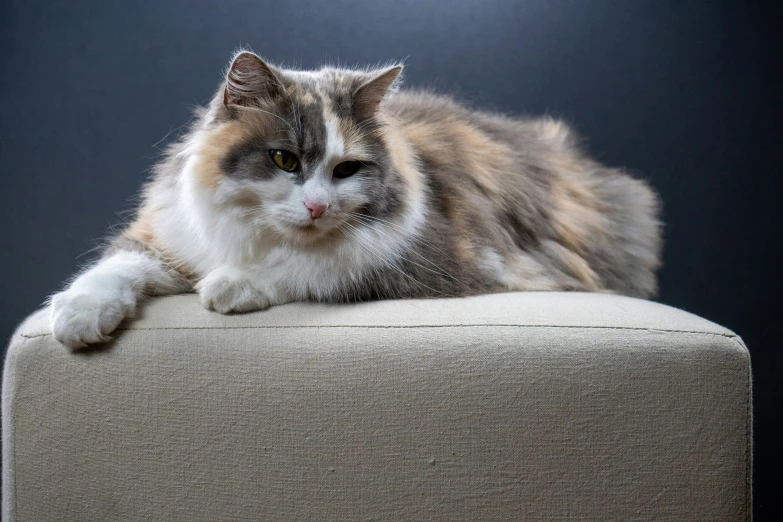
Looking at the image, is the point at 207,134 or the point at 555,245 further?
the point at 555,245

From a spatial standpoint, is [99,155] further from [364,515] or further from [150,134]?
[364,515]

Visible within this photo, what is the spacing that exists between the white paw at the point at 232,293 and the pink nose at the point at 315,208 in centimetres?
18

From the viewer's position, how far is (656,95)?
2275mm

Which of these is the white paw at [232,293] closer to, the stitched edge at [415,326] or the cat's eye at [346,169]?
the stitched edge at [415,326]

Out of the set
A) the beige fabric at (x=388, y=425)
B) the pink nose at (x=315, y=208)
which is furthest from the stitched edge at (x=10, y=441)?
the pink nose at (x=315, y=208)

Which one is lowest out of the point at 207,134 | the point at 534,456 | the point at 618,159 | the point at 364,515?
the point at 364,515

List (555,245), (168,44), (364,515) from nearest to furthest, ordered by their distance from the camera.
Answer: (364,515) → (555,245) → (168,44)

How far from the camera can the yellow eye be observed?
123 centimetres

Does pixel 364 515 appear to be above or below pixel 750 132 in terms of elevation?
below

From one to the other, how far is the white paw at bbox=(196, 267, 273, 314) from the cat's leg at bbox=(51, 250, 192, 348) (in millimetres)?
131

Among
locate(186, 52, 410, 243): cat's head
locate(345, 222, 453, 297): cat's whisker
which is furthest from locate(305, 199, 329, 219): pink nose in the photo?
locate(345, 222, 453, 297): cat's whisker

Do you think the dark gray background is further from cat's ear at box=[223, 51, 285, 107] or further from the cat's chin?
the cat's chin

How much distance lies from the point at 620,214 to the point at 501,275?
A: 61cm

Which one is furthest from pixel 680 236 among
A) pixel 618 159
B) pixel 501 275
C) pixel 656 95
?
pixel 501 275
